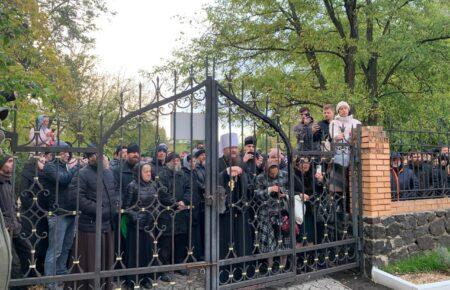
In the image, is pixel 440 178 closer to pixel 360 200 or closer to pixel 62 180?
pixel 360 200

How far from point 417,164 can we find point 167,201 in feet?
12.7

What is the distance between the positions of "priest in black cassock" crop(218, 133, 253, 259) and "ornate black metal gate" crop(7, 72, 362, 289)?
13mm

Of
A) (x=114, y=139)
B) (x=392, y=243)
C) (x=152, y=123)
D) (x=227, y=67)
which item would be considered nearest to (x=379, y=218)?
(x=392, y=243)

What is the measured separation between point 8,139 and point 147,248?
211cm

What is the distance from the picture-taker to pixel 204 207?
4.54m

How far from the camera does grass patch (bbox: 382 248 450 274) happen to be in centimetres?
535

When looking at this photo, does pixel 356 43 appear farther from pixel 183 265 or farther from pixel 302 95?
pixel 183 265

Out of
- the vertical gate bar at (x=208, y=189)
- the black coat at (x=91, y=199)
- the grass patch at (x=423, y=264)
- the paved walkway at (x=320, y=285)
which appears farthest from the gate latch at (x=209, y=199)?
the grass patch at (x=423, y=264)

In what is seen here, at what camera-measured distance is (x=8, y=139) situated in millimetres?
3648

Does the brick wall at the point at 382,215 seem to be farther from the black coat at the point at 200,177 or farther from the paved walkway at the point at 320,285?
the black coat at the point at 200,177

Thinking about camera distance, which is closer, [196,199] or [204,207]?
[204,207]

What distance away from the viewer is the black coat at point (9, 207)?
3.69 metres

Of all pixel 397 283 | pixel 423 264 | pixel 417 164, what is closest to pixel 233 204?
pixel 397 283

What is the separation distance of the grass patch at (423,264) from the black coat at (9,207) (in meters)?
4.50
